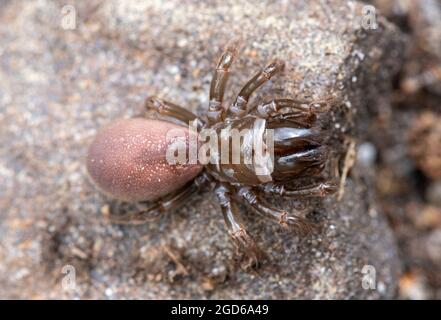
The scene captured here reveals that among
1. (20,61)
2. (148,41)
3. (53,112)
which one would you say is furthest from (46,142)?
(148,41)

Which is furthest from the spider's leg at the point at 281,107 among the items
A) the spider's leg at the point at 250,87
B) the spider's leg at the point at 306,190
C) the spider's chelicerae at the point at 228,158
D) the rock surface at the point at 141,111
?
the spider's leg at the point at 306,190

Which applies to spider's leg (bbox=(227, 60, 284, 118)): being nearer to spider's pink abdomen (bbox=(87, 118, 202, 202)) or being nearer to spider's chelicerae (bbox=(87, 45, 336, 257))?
spider's chelicerae (bbox=(87, 45, 336, 257))

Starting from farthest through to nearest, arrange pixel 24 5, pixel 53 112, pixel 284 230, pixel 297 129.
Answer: pixel 24 5
pixel 53 112
pixel 284 230
pixel 297 129

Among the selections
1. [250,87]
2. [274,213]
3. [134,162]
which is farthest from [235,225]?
[250,87]

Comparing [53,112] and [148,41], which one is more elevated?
[148,41]

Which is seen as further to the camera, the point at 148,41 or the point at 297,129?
the point at 148,41

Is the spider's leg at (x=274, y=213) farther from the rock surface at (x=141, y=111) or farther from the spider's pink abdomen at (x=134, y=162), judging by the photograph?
the spider's pink abdomen at (x=134, y=162)
